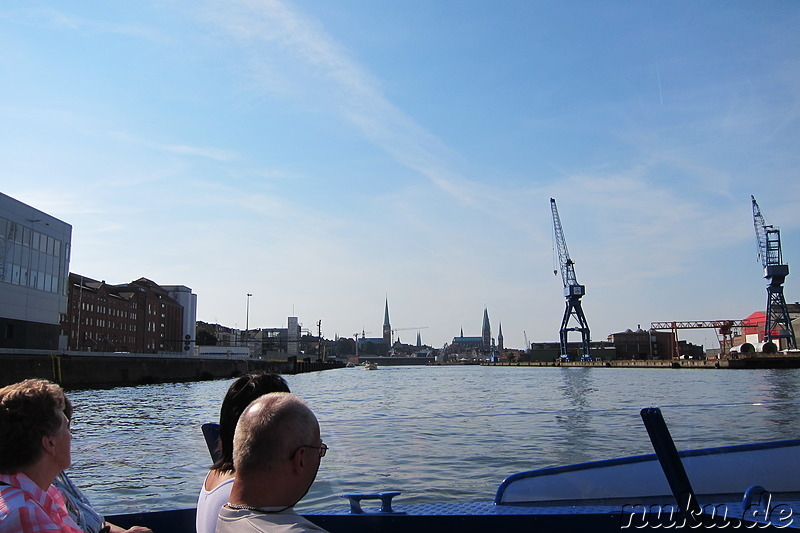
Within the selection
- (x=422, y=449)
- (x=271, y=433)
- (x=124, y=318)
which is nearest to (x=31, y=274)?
(x=422, y=449)

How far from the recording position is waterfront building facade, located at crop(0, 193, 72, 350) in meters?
34.7

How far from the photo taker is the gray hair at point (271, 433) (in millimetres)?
1730

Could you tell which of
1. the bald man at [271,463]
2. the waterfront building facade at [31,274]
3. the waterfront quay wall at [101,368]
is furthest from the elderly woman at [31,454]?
the waterfront building facade at [31,274]

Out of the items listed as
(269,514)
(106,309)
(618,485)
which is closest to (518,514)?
(618,485)

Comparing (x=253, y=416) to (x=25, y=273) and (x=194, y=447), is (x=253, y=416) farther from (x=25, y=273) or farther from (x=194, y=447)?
(x=25, y=273)

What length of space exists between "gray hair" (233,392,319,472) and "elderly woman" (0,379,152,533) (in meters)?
0.87

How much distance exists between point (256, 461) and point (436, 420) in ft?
13.0

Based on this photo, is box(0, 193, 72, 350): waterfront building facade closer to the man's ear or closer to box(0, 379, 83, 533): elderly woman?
box(0, 379, 83, 533): elderly woman

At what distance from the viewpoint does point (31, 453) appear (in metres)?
2.20

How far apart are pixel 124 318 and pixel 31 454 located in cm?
9220

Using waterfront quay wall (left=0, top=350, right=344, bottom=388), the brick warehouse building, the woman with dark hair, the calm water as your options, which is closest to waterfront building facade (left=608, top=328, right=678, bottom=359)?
the brick warehouse building

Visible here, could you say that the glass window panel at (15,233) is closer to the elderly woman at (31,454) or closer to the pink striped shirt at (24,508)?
the elderly woman at (31,454)

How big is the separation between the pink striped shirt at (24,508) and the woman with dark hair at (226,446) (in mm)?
484

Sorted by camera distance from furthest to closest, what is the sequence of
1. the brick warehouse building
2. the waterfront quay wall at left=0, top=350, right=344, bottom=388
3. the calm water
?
the brick warehouse building → the waterfront quay wall at left=0, top=350, right=344, bottom=388 → the calm water
